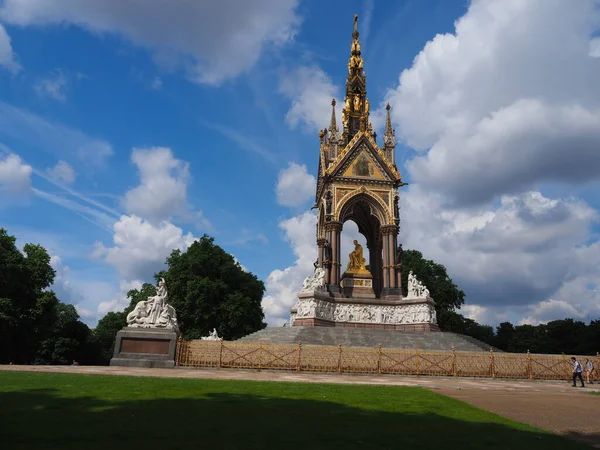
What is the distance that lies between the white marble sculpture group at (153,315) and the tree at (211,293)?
24.1 meters

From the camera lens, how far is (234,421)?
6.93 metres

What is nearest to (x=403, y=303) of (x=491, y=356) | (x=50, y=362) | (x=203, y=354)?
(x=491, y=356)

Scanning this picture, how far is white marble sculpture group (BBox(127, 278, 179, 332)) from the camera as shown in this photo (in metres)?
19.4

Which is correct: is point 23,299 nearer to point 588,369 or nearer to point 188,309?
point 188,309

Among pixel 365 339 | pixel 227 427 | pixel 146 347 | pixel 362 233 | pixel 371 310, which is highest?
pixel 362 233

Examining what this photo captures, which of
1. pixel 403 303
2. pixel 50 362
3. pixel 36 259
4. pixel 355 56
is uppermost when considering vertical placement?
pixel 355 56

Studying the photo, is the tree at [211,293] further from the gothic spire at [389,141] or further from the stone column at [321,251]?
the gothic spire at [389,141]

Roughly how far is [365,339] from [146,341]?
12.4 m

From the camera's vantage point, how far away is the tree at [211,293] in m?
44.0

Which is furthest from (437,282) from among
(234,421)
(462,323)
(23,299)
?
(234,421)

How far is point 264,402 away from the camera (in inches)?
353

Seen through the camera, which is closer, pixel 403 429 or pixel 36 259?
pixel 403 429

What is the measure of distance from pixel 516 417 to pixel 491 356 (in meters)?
12.4

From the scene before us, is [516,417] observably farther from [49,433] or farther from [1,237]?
[1,237]
